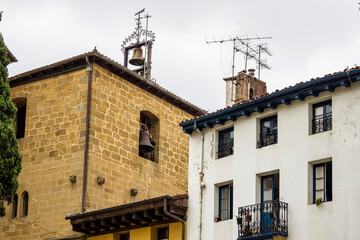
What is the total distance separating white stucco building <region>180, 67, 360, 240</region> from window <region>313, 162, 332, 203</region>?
0.10ft

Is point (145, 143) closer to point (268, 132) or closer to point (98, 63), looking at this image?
point (98, 63)

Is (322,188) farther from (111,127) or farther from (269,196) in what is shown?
(111,127)

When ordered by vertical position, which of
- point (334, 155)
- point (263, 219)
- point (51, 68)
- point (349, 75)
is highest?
point (51, 68)

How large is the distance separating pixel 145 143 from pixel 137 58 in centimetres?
484

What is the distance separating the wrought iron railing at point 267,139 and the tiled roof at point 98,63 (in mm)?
9459

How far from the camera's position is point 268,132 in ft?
101

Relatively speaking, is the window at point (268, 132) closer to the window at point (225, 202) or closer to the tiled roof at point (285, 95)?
the tiled roof at point (285, 95)

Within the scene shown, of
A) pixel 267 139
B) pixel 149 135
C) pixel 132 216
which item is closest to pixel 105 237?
pixel 132 216

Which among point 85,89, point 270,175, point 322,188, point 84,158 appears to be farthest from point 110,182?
point 322,188

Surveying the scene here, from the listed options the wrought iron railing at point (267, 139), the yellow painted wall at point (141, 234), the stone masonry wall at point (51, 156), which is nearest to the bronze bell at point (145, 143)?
the stone masonry wall at point (51, 156)

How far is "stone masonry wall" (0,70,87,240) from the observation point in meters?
36.2

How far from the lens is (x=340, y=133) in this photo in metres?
28.2

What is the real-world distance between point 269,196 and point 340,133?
3.42 m

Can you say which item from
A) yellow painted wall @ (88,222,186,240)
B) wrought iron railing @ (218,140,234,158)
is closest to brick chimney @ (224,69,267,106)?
wrought iron railing @ (218,140,234,158)
